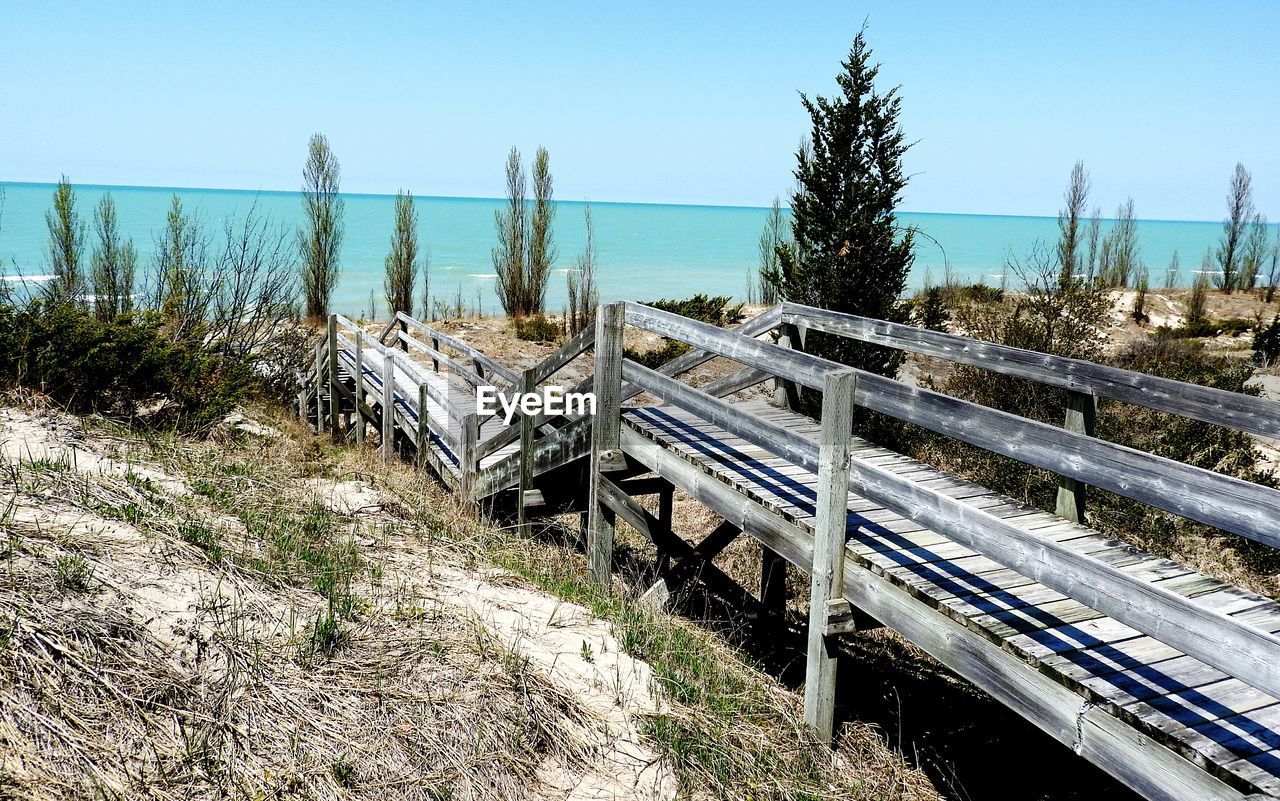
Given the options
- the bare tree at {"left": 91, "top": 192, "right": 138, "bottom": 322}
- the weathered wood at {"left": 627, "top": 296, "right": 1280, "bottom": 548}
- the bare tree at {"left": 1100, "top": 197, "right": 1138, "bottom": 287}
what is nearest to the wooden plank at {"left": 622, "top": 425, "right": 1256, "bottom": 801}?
the weathered wood at {"left": 627, "top": 296, "right": 1280, "bottom": 548}

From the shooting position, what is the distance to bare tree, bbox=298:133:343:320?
2503 centimetres

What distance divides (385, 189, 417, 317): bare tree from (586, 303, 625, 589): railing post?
63.3 feet

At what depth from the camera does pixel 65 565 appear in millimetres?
4383

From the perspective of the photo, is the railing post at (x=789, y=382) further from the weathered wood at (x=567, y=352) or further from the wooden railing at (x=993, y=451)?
the weathered wood at (x=567, y=352)

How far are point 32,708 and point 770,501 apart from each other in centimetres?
368

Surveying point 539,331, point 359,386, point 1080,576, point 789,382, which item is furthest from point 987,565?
point 539,331

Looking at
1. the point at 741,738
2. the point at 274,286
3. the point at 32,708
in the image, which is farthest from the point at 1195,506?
the point at 274,286

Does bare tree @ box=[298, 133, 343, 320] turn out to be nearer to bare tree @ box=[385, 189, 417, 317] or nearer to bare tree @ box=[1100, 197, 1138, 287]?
bare tree @ box=[385, 189, 417, 317]

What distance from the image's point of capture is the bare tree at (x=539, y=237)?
25312mm

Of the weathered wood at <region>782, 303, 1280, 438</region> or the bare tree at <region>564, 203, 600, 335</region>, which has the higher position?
the weathered wood at <region>782, 303, 1280, 438</region>

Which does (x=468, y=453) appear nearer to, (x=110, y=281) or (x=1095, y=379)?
(x=1095, y=379)

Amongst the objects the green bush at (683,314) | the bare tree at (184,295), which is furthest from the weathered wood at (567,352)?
the green bush at (683,314)

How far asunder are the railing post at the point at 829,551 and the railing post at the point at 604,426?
7.62ft

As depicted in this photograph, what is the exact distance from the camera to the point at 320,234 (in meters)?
25.4
